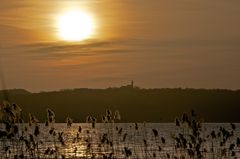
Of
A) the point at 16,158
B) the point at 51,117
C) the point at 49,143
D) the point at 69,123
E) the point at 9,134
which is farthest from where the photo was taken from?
the point at 49,143

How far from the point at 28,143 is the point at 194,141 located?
8.87 m

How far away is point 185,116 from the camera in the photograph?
36500 mm

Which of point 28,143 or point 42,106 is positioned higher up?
point 42,106

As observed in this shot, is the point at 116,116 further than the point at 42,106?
No

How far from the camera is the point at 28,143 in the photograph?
36.4 m

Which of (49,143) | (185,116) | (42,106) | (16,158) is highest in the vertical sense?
(42,106)

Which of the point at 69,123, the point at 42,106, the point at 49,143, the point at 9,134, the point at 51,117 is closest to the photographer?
the point at 9,134

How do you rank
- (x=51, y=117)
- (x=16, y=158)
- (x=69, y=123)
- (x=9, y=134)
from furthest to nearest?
(x=69, y=123), (x=51, y=117), (x=16, y=158), (x=9, y=134)

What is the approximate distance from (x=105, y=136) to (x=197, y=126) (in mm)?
6114

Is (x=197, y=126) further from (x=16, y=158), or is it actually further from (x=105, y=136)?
(x=16, y=158)

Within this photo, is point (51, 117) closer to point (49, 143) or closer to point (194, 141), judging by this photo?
point (194, 141)

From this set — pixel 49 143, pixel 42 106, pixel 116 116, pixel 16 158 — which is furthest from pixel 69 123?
pixel 42 106

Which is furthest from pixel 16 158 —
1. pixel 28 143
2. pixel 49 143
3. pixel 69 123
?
pixel 49 143

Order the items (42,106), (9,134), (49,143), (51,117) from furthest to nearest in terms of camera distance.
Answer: (42,106)
(49,143)
(51,117)
(9,134)
